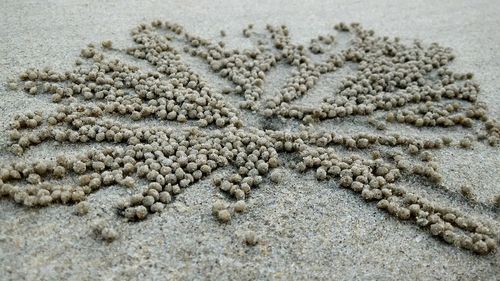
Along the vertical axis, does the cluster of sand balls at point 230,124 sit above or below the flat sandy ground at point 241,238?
above

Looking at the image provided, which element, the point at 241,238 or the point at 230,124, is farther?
the point at 230,124

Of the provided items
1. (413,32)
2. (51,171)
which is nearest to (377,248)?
(51,171)

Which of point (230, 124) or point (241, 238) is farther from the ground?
point (230, 124)

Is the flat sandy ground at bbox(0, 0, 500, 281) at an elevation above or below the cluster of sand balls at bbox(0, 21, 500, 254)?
below

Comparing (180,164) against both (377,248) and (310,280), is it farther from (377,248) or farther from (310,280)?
(377,248)

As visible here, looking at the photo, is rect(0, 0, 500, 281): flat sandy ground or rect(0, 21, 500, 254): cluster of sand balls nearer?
rect(0, 0, 500, 281): flat sandy ground

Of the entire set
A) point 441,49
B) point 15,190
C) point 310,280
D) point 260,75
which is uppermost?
point 441,49

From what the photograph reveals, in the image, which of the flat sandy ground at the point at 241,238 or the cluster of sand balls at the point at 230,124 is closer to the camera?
the flat sandy ground at the point at 241,238

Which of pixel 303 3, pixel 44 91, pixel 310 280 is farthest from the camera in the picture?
pixel 303 3
